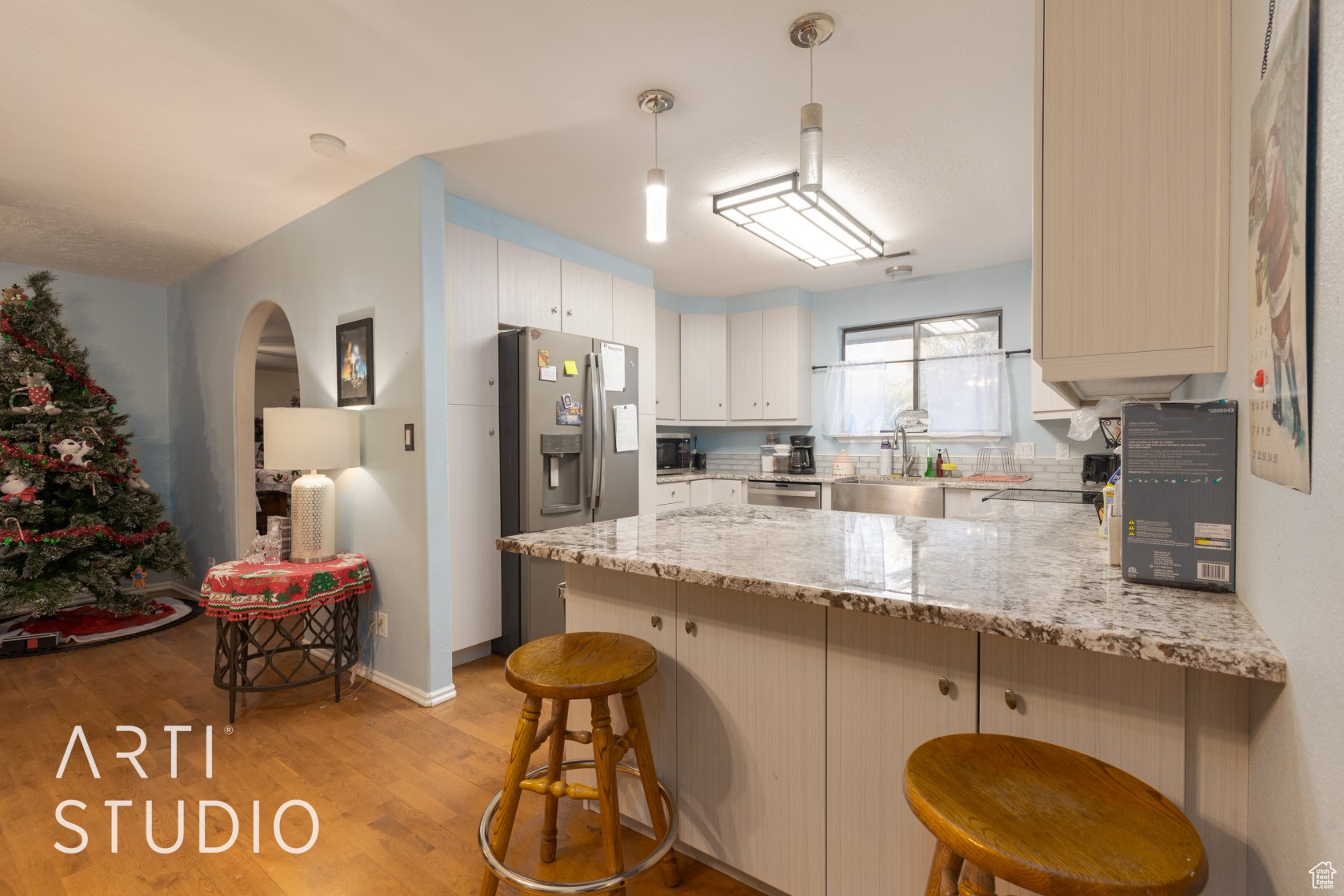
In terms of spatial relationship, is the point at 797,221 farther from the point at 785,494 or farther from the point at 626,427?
the point at 785,494

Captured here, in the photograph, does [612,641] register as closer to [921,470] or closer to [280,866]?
[280,866]

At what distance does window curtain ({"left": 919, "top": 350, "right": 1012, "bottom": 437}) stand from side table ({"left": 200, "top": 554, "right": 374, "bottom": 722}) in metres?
4.00

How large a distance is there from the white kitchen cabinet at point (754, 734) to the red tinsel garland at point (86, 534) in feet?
13.8

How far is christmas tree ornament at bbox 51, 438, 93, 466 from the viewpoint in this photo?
149 inches

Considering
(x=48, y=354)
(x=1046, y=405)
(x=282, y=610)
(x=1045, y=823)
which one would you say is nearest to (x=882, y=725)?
(x=1045, y=823)

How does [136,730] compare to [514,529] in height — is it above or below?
→ below

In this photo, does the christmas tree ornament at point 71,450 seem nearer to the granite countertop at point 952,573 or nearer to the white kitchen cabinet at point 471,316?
the white kitchen cabinet at point 471,316

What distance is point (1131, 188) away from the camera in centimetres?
114

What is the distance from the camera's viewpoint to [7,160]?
8.96 ft

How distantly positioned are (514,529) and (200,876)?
1.84 m

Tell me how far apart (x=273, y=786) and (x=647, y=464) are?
9.23 ft

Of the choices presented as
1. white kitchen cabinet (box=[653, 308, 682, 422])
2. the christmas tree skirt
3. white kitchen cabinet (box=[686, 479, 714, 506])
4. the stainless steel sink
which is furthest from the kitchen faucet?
the christmas tree skirt

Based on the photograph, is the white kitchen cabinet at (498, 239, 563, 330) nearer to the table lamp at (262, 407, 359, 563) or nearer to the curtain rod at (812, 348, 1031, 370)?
the table lamp at (262, 407, 359, 563)

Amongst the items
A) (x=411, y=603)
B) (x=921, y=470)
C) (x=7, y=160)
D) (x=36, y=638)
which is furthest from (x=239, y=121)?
(x=921, y=470)
